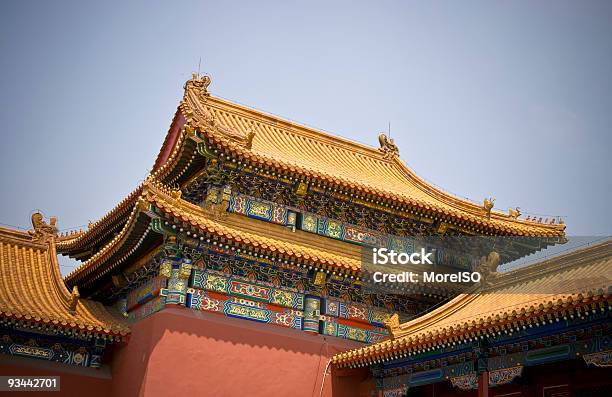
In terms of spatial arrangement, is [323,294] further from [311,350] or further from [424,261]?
[424,261]

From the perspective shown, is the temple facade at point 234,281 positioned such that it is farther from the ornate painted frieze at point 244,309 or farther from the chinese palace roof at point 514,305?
the chinese palace roof at point 514,305

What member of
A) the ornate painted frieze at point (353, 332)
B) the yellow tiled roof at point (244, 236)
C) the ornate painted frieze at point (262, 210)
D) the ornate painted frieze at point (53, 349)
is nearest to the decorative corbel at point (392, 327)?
the yellow tiled roof at point (244, 236)

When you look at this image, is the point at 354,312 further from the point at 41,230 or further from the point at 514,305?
the point at 41,230

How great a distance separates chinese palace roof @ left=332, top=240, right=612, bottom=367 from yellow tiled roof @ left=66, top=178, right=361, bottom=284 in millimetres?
2275

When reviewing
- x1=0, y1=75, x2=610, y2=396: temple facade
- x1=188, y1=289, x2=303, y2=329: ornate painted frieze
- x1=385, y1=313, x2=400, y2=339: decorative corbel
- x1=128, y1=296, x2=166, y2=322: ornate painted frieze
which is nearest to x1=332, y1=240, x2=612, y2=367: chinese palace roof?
x1=385, y1=313, x2=400, y2=339: decorative corbel

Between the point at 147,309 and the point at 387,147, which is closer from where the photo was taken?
the point at 147,309

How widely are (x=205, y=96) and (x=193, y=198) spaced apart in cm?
384

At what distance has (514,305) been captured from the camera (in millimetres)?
13672

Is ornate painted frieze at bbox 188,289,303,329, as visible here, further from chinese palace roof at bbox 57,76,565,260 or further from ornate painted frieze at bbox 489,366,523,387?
ornate painted frieze at bbox 489,366,523,387

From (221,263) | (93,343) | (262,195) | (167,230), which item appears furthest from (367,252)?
(93,343)

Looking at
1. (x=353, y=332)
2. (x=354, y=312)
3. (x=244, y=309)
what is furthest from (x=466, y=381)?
(x=244, y=309)

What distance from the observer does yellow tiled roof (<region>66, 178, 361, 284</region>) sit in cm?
1520

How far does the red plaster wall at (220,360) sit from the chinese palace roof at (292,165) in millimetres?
3963

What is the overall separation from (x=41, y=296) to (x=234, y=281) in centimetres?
476
